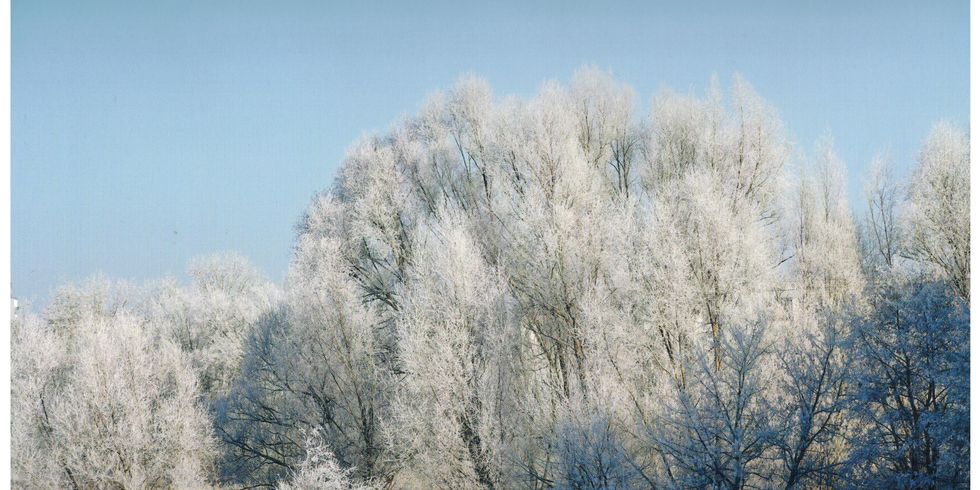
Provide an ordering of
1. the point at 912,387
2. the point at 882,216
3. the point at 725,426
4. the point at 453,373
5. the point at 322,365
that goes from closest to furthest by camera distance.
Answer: the point at 912,387 → the point at 725,426 → the point at 453,373 → the point at 322,365 → the point at 882,216

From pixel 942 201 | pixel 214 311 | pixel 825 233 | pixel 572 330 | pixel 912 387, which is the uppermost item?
pixel 942 201

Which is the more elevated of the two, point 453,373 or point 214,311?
point 214,311

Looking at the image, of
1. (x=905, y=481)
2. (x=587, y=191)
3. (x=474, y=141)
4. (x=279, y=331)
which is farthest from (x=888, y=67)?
(x=279, y=331)

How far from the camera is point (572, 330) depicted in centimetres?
1396

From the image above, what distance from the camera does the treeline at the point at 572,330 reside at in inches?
423

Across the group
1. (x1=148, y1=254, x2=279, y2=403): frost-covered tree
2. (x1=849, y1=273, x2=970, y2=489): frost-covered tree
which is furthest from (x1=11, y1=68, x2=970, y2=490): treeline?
(x1=148, y1=254, x2=279, y2=403): frost-covered tree

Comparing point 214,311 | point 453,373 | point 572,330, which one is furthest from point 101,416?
point 572,330

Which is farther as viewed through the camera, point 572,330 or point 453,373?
point 572,330

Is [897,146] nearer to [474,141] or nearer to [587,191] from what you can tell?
[587,191]

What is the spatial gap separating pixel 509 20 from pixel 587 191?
450 cm

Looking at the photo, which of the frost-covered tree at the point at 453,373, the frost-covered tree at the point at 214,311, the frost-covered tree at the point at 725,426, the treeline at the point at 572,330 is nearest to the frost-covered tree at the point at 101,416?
the treeline at the point at 572,330

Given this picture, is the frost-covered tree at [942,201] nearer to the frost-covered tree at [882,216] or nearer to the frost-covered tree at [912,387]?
the frost-covered tree at [882,216]

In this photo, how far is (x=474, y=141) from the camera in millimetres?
18031

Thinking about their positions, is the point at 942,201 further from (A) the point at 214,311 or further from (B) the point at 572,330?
(A) the point at 214,311
